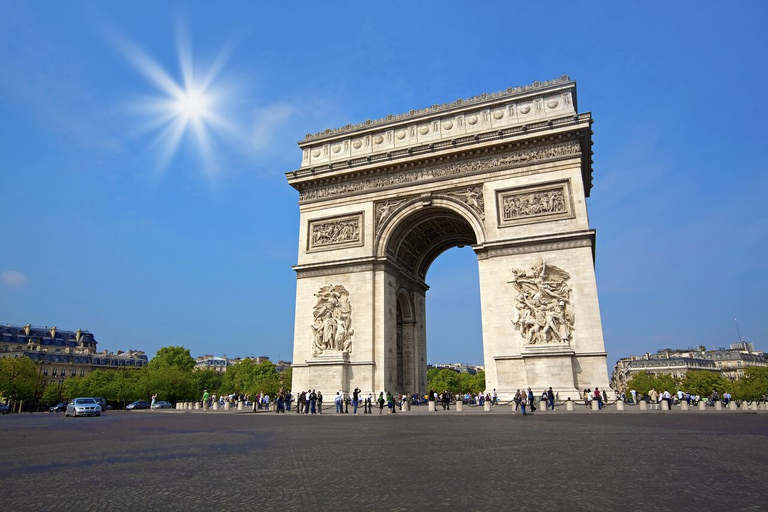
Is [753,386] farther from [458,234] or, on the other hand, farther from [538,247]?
[538,247]

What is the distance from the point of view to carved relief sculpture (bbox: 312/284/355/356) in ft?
82.4

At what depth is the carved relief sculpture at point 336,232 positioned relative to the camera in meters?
26.8

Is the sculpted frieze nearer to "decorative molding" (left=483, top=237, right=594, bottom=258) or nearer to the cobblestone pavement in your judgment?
"decorative molding" (left=483, top=237, right=594, bottom=258)

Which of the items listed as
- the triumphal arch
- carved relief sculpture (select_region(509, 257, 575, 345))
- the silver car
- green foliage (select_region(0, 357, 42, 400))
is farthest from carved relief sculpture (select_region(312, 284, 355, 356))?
green foliage (select_region(0, 357, 42, 400))

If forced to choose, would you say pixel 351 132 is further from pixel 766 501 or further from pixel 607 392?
pixel 766 501

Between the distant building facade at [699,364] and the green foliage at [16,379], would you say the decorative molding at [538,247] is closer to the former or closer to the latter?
the green foliage at [16,379]

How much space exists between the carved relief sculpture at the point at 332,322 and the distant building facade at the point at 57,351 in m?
54.9

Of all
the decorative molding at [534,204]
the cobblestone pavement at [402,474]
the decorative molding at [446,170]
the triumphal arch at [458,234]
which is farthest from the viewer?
the decorative molding at [446,170]

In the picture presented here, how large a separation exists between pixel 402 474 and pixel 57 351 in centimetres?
8540

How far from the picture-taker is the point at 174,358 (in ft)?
222

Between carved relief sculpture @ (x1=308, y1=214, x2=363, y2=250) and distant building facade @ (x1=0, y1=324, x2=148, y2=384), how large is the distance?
178 ft

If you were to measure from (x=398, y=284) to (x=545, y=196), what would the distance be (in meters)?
9.30

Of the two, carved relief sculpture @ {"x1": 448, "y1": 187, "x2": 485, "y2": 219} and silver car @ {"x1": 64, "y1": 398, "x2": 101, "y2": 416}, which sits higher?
carved relief sculpture @ {"x1": 448, "y1": 187, "x2": 485, "y2": 219}

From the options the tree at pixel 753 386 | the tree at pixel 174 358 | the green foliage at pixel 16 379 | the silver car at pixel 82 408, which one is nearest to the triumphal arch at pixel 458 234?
the silver car at pixel 82 408
